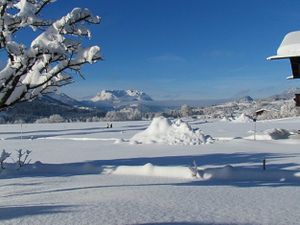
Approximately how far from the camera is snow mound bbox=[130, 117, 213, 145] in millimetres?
32062

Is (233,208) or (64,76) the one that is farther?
(64,76)

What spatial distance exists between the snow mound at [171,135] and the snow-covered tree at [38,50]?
2216 cm

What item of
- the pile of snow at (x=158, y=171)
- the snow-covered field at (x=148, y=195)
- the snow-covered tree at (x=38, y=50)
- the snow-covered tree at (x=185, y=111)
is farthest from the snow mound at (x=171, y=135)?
the snow-covered tree at (x=185, y=111)

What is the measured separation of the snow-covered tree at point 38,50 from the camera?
8.99 m

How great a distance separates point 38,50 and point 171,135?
25.4m

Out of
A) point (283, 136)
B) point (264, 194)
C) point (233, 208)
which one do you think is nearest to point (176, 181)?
point (264, 194)

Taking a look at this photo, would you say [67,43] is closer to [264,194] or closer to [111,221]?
[111,221]

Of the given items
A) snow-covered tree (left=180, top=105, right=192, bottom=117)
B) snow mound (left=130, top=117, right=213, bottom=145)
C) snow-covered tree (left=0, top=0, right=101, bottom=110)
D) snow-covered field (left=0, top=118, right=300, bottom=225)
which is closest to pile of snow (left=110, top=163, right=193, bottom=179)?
snow-covered field (left=0, top=118, right=300, bottom=225)

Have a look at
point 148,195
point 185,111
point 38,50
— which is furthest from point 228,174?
point 185,111

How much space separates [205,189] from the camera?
11500 mm

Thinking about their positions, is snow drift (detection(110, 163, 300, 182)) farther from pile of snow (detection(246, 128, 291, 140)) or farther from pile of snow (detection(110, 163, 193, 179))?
pile of snow (detection(246, 128, 291, 140))

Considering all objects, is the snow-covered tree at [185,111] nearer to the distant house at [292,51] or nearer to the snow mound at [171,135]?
the snow mound at [171,135]

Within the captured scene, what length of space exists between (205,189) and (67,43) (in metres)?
4.91

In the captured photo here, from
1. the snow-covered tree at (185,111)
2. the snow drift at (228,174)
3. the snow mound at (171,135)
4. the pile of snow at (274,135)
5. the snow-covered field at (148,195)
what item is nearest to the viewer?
the snow-covered field at (148,195)
